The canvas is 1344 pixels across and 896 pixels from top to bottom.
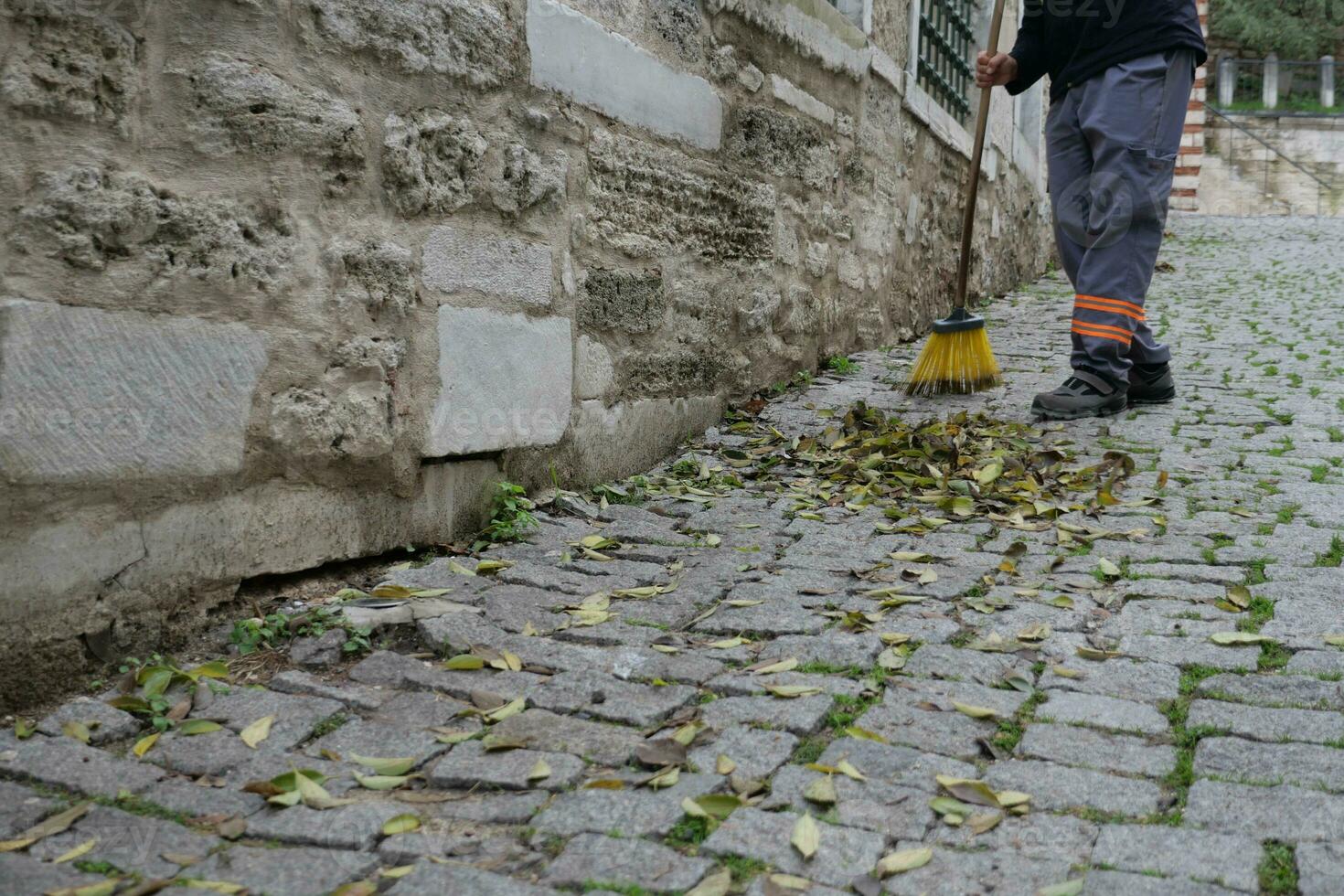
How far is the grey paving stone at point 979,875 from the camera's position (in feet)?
5.05

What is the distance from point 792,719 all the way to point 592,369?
5.62 ft

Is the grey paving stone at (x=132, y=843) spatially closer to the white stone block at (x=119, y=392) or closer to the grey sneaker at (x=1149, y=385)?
the white stone block at (x=119, y=392)

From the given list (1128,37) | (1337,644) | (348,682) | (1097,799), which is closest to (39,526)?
(348,682)

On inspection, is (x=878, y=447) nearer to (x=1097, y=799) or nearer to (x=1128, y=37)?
(x=1128, y=37)

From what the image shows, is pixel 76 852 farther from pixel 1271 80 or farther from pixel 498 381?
pixel 1271 80

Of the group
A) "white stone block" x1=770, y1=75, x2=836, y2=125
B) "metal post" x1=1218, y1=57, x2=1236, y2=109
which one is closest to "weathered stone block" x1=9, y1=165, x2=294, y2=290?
"white stone block" x1=770, y1=75, x2=836, y2=125

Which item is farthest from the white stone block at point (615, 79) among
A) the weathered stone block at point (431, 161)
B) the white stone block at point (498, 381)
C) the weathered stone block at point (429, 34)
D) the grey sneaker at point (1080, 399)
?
the grey sneaker at point (1080, 399)

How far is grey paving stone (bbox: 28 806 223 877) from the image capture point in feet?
5.28

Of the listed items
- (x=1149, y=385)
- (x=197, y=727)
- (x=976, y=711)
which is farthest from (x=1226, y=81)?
(x=197, y=727)

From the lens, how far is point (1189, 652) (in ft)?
7.66

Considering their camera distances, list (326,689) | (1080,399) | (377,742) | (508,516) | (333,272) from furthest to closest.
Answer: (1080,399), (508,516), (333,272), (326,689), (377,742)

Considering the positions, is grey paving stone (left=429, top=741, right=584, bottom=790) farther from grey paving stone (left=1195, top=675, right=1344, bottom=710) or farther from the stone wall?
grey paving stone (left=1195, top=675, right=1344, bottom=710)

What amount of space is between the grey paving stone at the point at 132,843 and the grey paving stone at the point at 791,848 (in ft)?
2.28

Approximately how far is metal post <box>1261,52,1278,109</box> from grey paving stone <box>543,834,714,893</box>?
2624cm
